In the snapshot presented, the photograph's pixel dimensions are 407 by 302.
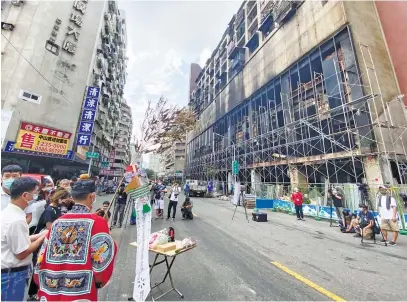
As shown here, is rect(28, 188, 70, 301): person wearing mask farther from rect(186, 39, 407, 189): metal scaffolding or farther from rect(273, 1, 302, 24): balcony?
rect(273, 1, 302, 24): balcony

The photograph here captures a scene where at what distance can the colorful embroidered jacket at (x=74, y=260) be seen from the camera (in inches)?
73.4

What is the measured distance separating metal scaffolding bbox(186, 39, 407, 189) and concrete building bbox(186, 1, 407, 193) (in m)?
0.07

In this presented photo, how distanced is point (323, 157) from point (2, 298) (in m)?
17.9

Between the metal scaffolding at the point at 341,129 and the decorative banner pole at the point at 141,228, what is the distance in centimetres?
1441

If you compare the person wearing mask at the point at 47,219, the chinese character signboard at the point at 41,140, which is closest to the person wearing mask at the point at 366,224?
the person wearing mask at the point at 47,219

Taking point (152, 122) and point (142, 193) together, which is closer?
point (142, 193)

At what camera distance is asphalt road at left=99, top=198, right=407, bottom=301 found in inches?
140

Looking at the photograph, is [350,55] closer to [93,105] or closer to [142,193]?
[142,193]

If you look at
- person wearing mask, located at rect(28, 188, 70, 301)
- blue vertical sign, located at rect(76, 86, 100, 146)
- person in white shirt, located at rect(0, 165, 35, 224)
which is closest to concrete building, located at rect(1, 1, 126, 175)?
blue vertical sign, located at rect(76, 86, 100, 146)

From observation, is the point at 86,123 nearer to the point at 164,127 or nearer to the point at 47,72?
the point at 47,72

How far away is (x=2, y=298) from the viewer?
2049 millimetres

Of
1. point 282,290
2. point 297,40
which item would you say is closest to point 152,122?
point 282,290

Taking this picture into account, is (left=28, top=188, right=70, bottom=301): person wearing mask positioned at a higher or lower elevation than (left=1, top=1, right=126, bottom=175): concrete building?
lower

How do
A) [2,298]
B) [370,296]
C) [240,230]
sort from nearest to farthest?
[2,298], [370,296], [240,230]
